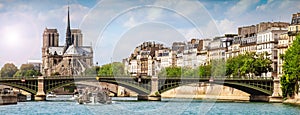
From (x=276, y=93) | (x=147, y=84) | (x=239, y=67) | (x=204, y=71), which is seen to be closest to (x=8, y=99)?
(x=147, y=84)

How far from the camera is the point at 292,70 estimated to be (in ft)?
275

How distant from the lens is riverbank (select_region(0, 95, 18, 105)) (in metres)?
87.5

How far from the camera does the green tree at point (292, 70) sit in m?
83.4

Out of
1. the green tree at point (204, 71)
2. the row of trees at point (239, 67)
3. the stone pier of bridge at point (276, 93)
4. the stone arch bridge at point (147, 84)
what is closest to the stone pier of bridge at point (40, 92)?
the stone arch bridge at point (147, 84)

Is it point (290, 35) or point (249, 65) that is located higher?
point (290, 35)

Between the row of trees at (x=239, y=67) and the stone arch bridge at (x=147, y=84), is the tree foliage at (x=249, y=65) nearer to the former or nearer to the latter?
the row of trees at (x=239, y=67)

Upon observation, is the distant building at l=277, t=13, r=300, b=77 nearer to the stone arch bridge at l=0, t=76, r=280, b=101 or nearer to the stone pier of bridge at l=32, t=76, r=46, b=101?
the stone arch bridge at l=0, t=76, r=280, b=101

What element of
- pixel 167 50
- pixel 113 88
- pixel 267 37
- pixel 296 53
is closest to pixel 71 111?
pixel 296 53

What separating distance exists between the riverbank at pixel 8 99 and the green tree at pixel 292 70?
26.1m

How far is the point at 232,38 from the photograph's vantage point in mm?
135750

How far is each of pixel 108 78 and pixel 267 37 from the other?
26195 millimetres

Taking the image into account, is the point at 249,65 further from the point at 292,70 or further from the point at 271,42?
the point at 292,70

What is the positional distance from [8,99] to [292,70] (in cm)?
2711

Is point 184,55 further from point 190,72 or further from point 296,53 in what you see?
point 296,53
